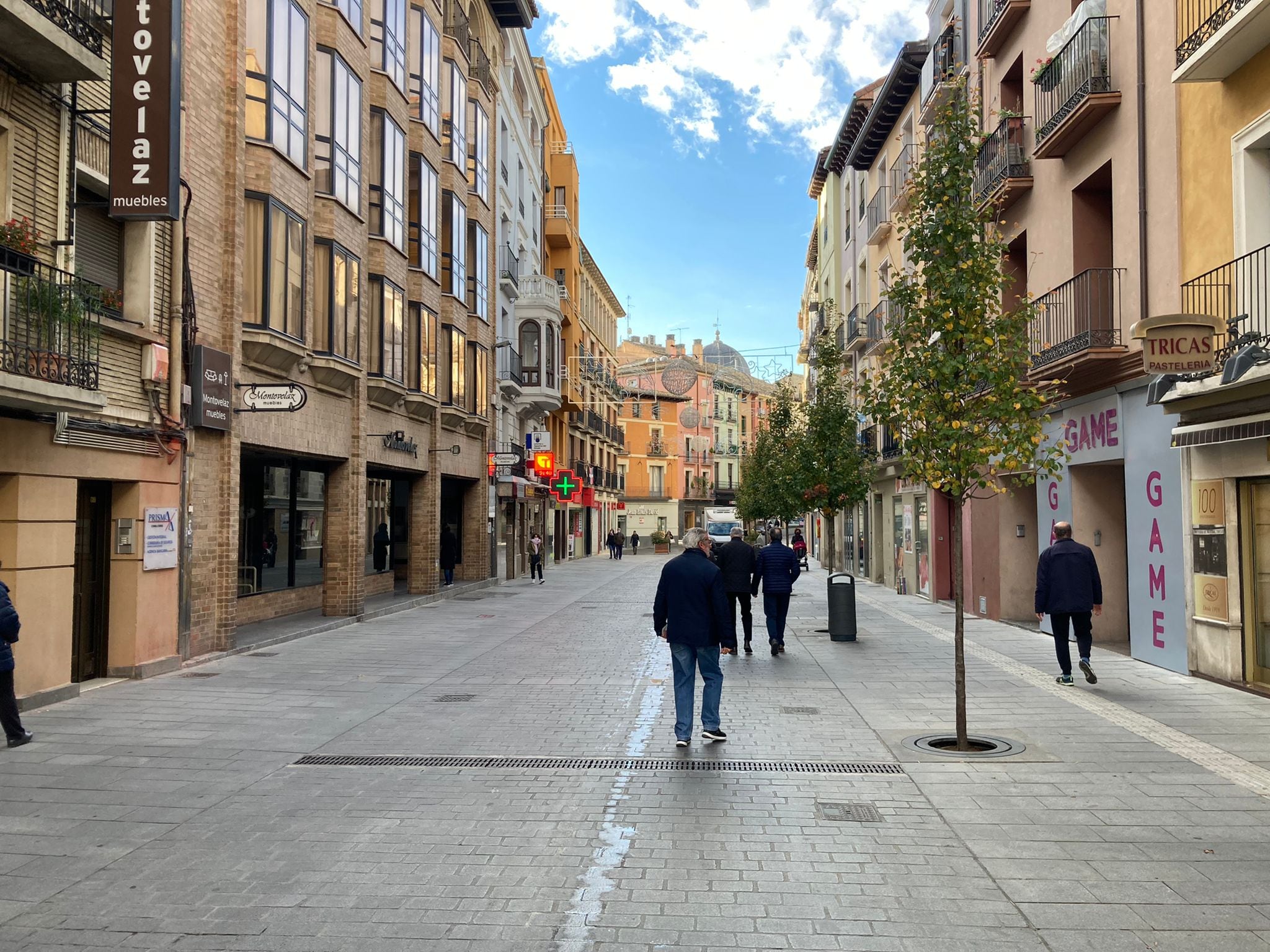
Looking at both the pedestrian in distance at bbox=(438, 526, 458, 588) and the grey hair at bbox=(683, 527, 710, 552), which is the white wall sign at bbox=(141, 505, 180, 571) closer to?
the grey hair at bbox=(683, 527, 710, 552)

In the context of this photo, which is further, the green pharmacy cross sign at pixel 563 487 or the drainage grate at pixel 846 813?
the green pharmacy cross sign at pixel 563 487

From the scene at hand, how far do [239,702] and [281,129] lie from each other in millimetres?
9584

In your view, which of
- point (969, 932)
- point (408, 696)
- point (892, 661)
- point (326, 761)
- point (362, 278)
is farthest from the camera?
point (362, 278)

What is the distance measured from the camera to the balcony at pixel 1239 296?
9945 mm

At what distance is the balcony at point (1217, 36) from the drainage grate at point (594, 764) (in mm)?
7845

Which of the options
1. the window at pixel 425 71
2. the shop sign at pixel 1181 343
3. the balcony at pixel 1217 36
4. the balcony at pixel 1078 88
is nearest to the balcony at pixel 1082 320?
the balcony at pixel 1078 88

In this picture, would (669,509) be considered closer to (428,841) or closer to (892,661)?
(892,661)

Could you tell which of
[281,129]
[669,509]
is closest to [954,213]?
[281,129]

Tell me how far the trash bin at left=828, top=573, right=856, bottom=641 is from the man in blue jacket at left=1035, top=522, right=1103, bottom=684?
4737mm

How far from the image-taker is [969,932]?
14.9 ft

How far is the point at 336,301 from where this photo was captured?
1814 centimetres

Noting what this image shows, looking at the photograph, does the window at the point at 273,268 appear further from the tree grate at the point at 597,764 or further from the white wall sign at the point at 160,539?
the tree grate at the point at 597,764

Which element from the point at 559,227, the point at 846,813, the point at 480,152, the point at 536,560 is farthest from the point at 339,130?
the point at 559,227

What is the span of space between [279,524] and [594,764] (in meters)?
13.1
